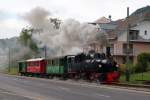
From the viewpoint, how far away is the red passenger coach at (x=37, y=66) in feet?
202

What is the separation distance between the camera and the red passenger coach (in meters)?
61.7

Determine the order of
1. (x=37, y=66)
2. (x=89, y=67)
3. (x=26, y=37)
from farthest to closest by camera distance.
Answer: (x=26, y=37)
(x=37, y=66)
(x=89, y=67)

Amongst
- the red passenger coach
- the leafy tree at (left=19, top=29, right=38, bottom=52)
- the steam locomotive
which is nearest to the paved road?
the steam locomotive

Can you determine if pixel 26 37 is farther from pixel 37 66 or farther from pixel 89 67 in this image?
pixel 89 67

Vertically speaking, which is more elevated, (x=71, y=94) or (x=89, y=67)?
(x=89, y=67)

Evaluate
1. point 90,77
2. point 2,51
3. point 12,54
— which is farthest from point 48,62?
point 2,51

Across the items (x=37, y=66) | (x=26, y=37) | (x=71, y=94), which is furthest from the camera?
(x=26, y=37)

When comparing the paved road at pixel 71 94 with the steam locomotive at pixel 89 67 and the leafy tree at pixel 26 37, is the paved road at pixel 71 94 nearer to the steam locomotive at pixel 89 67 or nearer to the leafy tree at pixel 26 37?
the steam locomotive at pixel 89 67

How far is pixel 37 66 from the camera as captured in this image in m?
64.1

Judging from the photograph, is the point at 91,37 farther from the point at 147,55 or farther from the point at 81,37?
the point at 147,55

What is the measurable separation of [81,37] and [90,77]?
18.7ft

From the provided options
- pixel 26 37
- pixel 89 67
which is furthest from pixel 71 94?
pixel 26 37

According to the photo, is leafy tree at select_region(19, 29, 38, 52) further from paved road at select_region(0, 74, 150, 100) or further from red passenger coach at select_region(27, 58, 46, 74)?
paved road at select_region(0, 74, 150, 100)

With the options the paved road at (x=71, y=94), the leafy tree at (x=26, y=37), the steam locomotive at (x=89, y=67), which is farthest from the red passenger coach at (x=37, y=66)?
the leafy tree at (x=26, y=37)
